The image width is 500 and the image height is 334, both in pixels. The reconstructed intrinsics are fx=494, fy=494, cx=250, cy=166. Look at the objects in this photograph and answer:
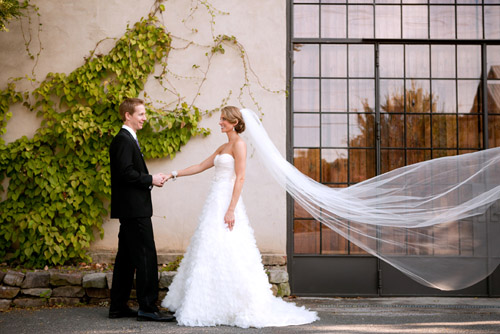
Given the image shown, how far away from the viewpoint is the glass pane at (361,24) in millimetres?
6098

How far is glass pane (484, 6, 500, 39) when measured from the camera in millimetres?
6086

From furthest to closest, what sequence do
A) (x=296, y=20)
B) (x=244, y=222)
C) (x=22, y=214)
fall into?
1. (x=296, y=20)
2. (x=22, y=214)
3. (x=244, y=222)

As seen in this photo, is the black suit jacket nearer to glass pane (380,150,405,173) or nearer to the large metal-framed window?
the large metal-framed window

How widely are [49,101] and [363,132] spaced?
3.82 meters

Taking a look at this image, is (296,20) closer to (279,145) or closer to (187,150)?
(279,145)

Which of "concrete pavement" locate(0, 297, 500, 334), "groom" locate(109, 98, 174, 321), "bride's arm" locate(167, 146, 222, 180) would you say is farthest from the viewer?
"bride's arm" locate(167, 146, 222, 180)

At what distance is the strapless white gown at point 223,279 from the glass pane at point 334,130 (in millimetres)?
1861

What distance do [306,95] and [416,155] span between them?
1.55m

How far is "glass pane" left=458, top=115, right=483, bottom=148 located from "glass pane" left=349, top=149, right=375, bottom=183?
1.12 meters

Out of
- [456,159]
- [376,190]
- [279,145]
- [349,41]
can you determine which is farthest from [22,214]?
[456,159]

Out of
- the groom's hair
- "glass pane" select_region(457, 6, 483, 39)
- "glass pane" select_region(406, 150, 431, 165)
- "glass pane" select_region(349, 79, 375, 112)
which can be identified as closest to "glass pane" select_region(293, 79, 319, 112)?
"glass pane" select_region(349, 79, 375, 112)

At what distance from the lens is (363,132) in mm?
6105

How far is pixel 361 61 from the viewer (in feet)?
20.0

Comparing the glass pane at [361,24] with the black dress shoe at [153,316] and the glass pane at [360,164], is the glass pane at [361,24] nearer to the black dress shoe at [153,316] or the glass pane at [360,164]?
the glass pane at [360,164]
